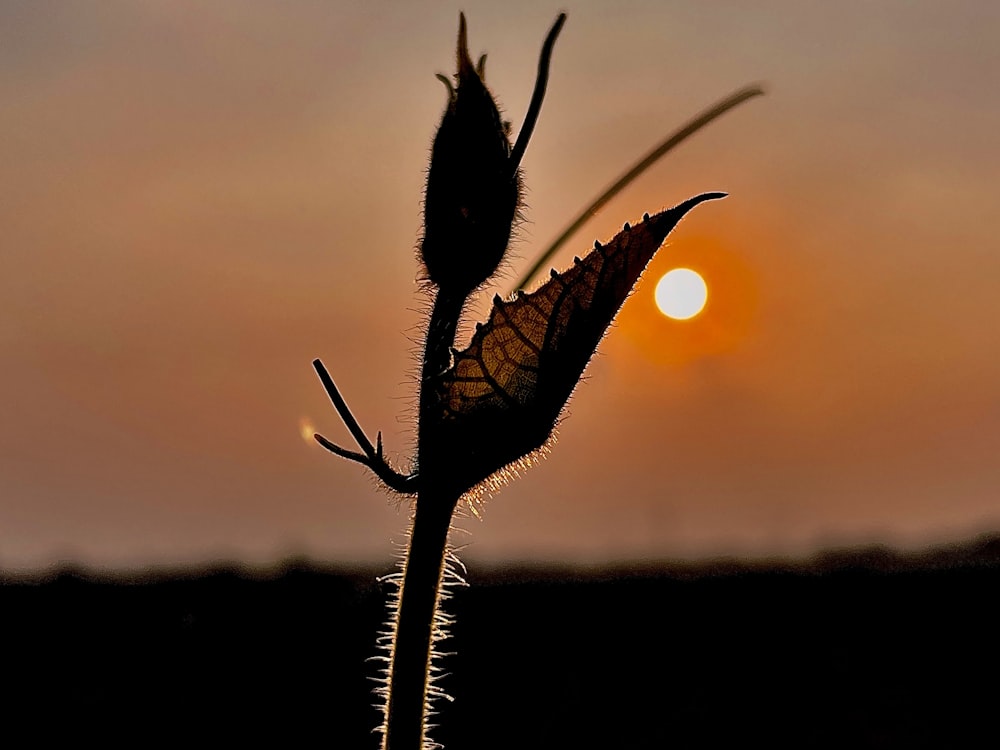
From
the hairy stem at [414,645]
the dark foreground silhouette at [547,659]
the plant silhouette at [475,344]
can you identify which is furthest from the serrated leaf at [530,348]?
the dark foreground silhouette at [547,659]

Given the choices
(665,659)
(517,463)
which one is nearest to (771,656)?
(665,659)

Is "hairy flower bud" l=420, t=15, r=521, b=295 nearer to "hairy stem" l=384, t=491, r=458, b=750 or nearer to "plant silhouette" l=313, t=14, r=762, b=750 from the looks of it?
"plant silhouette" l=313, t=14, r=762, b=750

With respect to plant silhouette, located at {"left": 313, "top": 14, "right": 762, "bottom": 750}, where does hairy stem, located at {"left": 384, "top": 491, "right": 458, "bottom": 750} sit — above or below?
below

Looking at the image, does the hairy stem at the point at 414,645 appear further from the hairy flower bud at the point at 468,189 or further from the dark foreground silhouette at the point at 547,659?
the dark foreground silhouette at the point at 547,659

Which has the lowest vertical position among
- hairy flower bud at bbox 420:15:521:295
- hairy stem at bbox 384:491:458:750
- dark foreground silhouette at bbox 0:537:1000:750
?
hairy stem at bbox 384:491:458:750

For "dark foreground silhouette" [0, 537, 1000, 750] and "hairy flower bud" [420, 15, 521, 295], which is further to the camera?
"dark foreground silhouette" [0, 537, 1000, 750]

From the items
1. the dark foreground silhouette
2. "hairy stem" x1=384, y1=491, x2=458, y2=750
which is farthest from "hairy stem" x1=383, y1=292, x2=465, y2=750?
the dark foreground silhouette
